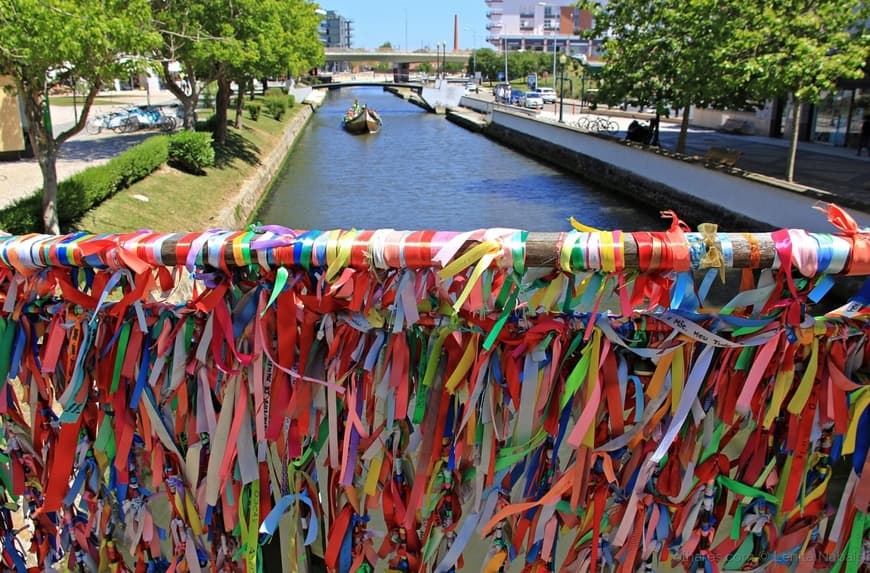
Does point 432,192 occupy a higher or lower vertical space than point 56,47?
lower

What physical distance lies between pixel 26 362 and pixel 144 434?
435 millimetres

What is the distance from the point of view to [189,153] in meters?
20.8

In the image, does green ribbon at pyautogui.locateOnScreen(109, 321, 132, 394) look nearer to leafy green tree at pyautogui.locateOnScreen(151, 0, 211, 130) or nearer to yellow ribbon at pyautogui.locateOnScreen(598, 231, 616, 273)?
yellow ribbon at pyautogui.locateOnScreen(598, 231, 616, 273)

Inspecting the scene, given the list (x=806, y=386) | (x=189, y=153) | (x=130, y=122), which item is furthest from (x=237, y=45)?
(x=806, y=386)

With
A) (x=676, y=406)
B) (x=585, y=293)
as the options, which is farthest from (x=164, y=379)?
(x=676, y=406)

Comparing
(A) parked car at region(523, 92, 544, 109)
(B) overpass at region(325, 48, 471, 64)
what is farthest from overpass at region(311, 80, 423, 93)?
(A) parked car at region(523, 92, 544, 109)

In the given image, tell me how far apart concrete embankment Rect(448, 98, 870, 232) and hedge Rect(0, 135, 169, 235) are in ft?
43.9

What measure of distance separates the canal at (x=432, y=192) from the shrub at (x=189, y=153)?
251 centimetres

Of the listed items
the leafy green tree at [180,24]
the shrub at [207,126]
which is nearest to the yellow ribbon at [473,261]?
the leafy green tree at [180,24]

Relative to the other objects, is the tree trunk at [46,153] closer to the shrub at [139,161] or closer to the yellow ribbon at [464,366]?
the shrub at [139,161]

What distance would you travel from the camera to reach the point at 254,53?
22047 millimetres

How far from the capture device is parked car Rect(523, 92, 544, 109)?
178 feet

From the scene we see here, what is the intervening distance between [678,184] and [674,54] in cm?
346

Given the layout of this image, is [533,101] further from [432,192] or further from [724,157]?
[724,157]
